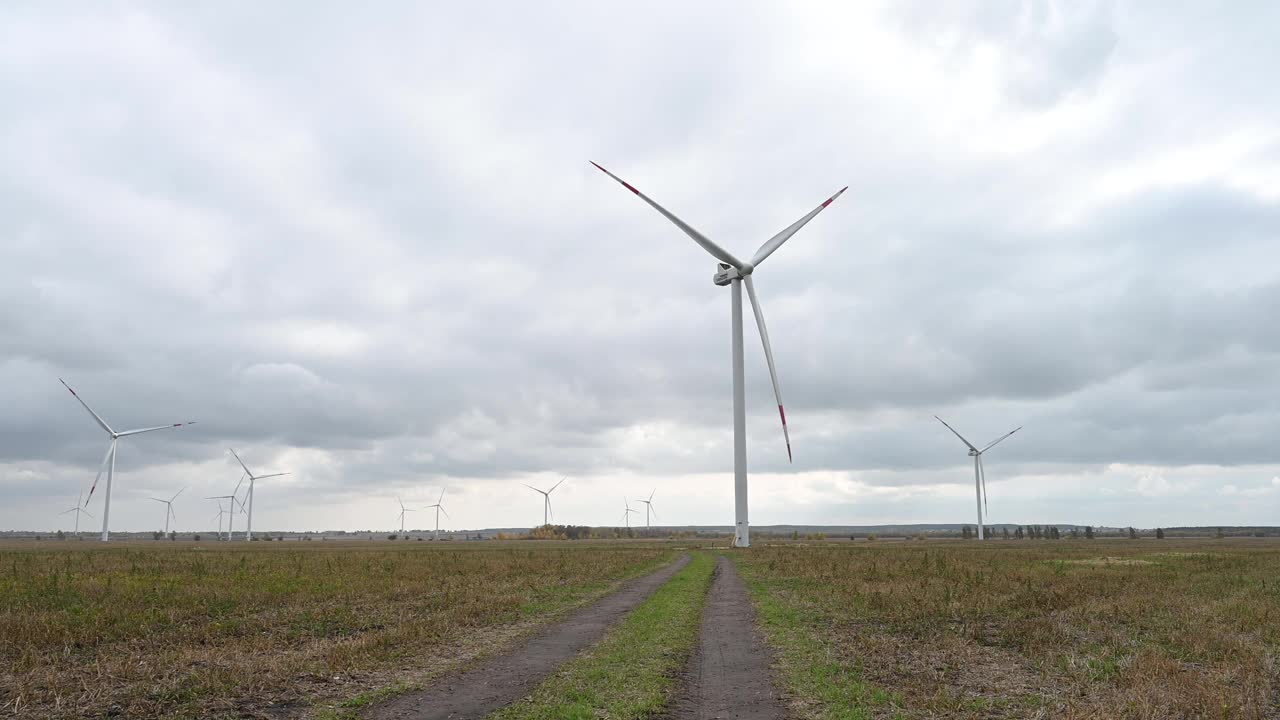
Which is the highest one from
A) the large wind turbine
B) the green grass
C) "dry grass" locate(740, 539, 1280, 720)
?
the large wind turbine

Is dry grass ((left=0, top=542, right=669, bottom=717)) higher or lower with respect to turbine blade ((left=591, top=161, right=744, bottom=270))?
lower

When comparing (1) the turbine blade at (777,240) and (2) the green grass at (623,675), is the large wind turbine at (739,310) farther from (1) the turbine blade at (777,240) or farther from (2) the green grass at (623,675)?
(2) the green grass at (623,675)

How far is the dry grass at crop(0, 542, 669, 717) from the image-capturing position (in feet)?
51.7

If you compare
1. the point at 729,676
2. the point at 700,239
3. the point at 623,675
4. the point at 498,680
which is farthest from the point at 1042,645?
the point at 700,239

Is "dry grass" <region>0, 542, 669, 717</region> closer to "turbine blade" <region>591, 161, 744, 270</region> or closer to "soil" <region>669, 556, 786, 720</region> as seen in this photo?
"soil" <region>669, 556, 786, 720</region>

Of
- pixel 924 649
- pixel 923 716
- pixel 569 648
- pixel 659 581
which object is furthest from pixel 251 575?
pixel 923 716

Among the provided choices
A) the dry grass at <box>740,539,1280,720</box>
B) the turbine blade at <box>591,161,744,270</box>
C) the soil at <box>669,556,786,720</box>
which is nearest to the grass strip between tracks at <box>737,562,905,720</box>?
the dry grass at <box>740,539,1280,720</box>

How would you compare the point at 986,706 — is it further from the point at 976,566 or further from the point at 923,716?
the point at 976,566

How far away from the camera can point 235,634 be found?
2406 centimetres

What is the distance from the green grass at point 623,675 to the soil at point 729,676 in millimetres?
401

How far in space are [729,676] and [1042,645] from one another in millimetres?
10319

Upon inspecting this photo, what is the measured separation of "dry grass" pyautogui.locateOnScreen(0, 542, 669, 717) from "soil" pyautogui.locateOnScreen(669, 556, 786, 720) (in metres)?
5.83

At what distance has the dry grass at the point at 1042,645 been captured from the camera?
51.0ft

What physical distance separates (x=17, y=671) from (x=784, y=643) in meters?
17.8
